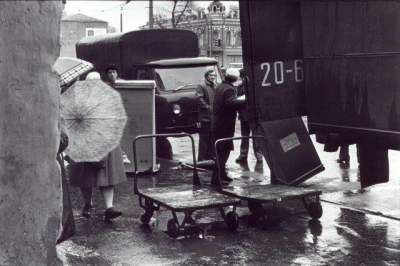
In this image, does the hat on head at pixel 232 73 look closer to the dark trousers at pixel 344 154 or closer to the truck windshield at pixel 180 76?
the dark trousers at pixel 344 154

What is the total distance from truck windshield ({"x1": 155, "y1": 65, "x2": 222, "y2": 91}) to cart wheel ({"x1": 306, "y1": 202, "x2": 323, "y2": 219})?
7096 millimetres

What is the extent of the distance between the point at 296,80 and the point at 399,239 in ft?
6.75

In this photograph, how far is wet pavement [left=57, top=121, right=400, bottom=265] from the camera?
20.2ft

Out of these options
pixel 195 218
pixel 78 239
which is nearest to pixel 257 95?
pixel 195 218

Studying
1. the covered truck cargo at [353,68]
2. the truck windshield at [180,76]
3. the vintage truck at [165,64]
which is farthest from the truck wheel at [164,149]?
the covered truck cargo at [353,68]

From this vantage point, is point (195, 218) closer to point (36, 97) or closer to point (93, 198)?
point (93, 198)

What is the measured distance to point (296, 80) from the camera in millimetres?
7148

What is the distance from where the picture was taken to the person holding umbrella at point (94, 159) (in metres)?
6.10

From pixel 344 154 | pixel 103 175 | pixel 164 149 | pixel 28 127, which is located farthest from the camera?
pixel 164 149

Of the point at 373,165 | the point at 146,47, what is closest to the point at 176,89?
the point at 146,47

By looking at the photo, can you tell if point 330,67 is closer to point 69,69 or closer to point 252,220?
point 252,220

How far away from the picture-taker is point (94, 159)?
6043mm

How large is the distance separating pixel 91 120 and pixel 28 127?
7.27 feet

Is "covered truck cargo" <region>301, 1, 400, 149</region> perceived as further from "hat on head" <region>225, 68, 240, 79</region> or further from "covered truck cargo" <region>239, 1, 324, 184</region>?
"hat on head" <region>225, 68, 240, 79</region>
